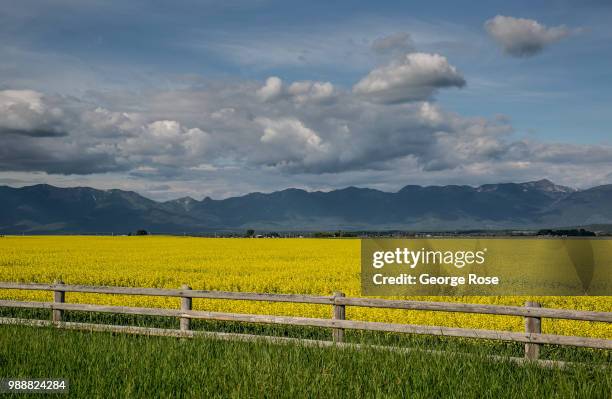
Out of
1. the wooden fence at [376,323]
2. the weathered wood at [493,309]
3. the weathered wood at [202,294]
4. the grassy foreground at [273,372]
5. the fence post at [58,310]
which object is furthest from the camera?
the fence post at [58,310]

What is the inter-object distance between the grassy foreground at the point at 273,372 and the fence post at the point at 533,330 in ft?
2.79

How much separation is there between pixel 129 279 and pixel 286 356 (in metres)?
17.7

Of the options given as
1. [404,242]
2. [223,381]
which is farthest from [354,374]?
[404,242]

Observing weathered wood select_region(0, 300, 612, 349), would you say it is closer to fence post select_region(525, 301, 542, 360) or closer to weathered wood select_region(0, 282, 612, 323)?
fence post select_region(525, 301, 542, 360)

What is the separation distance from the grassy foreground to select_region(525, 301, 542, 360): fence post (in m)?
0.85

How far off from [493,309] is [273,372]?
14.8 feet

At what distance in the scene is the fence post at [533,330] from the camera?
1152cm

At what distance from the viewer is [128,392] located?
27.8 feet

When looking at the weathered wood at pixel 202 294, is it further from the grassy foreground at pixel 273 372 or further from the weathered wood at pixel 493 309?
the grassy foreground at pixel 273 372

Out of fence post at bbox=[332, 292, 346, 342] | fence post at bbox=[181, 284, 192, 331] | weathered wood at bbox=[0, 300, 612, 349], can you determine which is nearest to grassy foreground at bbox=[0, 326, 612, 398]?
weathered wood at bbox=[0, 300, 612, 349]

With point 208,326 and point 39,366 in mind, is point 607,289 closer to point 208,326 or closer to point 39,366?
point 208,326

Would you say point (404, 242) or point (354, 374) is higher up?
point (404, 242)

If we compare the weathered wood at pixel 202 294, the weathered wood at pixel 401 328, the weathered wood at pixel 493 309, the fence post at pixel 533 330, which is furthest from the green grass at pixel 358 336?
the weathered wood at pixel 202 294

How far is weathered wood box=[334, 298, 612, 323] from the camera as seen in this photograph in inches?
430
